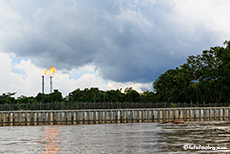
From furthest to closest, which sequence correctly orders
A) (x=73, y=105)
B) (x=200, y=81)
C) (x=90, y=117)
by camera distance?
(x=200, y=81) < (x=73, y=105) < (x=90, y=117)

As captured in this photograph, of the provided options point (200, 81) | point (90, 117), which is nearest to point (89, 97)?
point (200, 81)

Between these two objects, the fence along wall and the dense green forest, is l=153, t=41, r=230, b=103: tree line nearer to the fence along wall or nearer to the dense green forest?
the dense green forest

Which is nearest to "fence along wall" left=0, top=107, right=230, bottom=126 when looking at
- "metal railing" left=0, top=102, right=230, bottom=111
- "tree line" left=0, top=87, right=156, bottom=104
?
"metal railing" left=0, top=102, right=230, bottom=111

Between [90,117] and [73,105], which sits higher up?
[73,105]

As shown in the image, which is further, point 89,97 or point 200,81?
Answer: point 89,97

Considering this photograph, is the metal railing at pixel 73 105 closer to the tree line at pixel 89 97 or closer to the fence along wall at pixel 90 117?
the fence along wall at pixel 90 117

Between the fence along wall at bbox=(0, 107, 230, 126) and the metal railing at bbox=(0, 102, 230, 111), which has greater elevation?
the metal railing at bbox=(0, 102, 230, 111)

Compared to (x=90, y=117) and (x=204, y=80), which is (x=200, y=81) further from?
(x=90, y=117)

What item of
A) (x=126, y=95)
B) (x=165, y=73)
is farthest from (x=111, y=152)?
(x=126, y=95)

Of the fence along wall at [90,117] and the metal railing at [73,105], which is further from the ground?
Answer: the metal railing at [73,105]

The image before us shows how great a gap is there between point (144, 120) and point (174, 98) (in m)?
45.7

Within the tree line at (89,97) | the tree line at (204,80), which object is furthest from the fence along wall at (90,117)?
the tree line at (89,97)

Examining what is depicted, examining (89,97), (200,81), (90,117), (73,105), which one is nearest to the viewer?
A: (90,117)

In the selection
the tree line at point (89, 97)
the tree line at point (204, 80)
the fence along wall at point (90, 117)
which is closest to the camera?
the fence along wall at point (90, 117)
